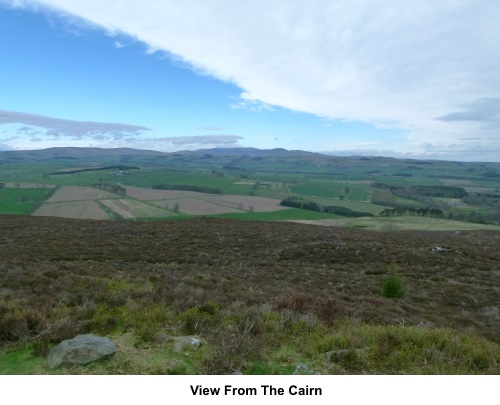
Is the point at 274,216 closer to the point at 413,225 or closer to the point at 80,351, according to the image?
the point at 413,225

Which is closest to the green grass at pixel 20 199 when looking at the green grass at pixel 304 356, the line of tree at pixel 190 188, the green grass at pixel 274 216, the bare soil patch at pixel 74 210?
the bare soil patch at pixel 74 210

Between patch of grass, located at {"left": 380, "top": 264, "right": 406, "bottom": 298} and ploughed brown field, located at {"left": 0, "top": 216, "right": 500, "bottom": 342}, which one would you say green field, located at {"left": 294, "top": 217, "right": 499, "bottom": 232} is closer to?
ploughed brown field, located at {"left": 0, "top": 216, "right": 500, "bottom": 342}

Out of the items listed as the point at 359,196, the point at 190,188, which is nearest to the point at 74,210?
the point at 190,188

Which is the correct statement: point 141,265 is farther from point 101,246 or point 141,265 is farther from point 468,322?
point 468,322

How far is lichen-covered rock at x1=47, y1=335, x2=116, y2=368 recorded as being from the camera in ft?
17.7

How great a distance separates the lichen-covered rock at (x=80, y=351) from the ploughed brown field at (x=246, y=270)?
1.39 m

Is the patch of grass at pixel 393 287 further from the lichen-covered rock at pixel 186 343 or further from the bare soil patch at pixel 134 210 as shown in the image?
the bare soil patch at pixel 134 210

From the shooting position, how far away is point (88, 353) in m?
5.61

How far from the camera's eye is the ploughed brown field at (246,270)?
987 cm

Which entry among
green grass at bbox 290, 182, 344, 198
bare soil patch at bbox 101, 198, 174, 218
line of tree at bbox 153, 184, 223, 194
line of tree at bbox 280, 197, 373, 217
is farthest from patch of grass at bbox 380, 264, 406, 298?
green grass at bbox 290, 182, 344, 198

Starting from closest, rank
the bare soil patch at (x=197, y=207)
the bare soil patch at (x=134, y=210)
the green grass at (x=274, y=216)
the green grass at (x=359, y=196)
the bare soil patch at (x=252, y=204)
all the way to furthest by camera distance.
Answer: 1. the bare soil patch at (x=134, y=210)
2. the green grass at (x=274, y=216)
3. the bare soil patch at (x=197, y=207)
4. the bare soil patch at (x=252, y=204)
5. the green grass at (x=359, y=196)

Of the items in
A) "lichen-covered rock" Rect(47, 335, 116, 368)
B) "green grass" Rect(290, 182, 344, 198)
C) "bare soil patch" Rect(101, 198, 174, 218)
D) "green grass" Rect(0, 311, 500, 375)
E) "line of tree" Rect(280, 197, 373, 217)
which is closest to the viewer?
"lichen-covered rock" Rect(47, 335, 116, 368)

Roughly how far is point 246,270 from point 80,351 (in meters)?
13.2

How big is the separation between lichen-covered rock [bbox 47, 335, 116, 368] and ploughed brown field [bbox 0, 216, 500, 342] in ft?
4.58
